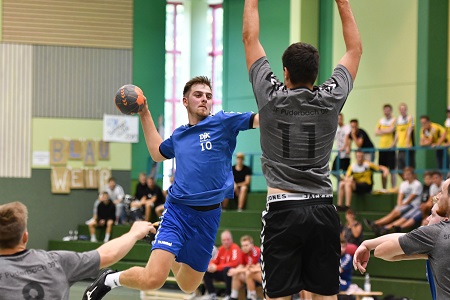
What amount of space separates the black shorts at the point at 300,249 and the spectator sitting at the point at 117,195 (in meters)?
17.2

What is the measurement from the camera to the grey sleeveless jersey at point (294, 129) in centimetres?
488

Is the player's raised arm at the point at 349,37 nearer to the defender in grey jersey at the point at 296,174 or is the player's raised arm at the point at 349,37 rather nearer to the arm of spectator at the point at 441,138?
the defender in grey jersey at the point at 296,174

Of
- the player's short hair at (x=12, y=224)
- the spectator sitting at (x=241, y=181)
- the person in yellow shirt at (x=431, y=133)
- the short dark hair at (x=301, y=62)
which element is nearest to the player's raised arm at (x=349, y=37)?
the short dark hair at (x=301, y=62)

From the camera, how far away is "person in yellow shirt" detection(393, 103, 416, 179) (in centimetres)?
1780

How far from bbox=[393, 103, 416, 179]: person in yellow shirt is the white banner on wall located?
330 inches

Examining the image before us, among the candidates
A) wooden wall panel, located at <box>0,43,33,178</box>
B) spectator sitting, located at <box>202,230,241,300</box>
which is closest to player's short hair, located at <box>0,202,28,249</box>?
spectator sitting, located at <box>202,230,241,300</box>

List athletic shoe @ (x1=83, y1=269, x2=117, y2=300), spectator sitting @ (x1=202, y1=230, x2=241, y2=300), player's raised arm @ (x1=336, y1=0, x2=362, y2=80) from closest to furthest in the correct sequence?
player's raised arm @ (x1=336, y1=0, x2=362, y2=80), athletic shoe @ (x1=83, y1=269, x2=117, y2=300), spectator sitting @ (x1=202, y1=230, x2=241, y2=300)

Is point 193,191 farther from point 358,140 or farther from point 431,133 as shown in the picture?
point 358,140

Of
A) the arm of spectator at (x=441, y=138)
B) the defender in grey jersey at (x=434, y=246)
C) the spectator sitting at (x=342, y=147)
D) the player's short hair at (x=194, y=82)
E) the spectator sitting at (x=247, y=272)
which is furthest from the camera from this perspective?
the spectator sitting at (x=342, y=147)

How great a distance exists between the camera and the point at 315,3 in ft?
73.5

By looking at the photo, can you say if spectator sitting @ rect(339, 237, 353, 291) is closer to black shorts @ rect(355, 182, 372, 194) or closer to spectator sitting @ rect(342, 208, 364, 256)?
spectator sitting @ rect(342, 208, 364, 256)

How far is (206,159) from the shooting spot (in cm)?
749

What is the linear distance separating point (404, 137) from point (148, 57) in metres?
9.19

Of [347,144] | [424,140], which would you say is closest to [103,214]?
[347,144]
